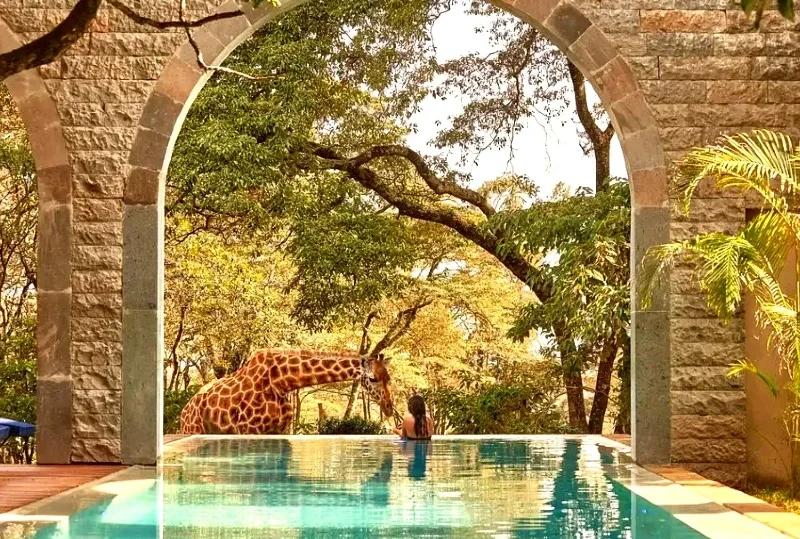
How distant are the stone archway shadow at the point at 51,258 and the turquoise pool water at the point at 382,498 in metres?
0.85

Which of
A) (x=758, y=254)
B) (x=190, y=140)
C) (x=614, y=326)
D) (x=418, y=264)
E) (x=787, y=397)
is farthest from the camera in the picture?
(x=418, y=264)

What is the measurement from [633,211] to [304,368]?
5490 mm

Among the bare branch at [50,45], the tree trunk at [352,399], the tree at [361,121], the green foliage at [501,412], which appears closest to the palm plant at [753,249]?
the bare branch at [50,45]

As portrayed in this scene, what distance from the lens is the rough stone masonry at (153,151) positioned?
26.0ft

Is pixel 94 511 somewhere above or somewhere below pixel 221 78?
below

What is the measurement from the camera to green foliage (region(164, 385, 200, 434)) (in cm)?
1424

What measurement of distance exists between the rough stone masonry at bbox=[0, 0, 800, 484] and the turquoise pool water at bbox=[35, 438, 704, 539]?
74 centimetres

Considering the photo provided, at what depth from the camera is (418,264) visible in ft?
62.1

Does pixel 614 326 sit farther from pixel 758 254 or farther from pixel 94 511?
pixel 94 511

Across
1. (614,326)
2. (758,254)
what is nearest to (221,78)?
(614,326)

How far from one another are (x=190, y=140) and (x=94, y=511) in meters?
8.00

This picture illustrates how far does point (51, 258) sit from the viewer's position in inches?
316

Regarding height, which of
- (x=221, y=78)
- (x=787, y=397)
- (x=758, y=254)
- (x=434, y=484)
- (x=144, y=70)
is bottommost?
(x=434, y=484)

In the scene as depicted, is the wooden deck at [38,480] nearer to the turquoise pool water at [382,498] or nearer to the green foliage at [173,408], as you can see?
the turquoise pool water at [382,498]
